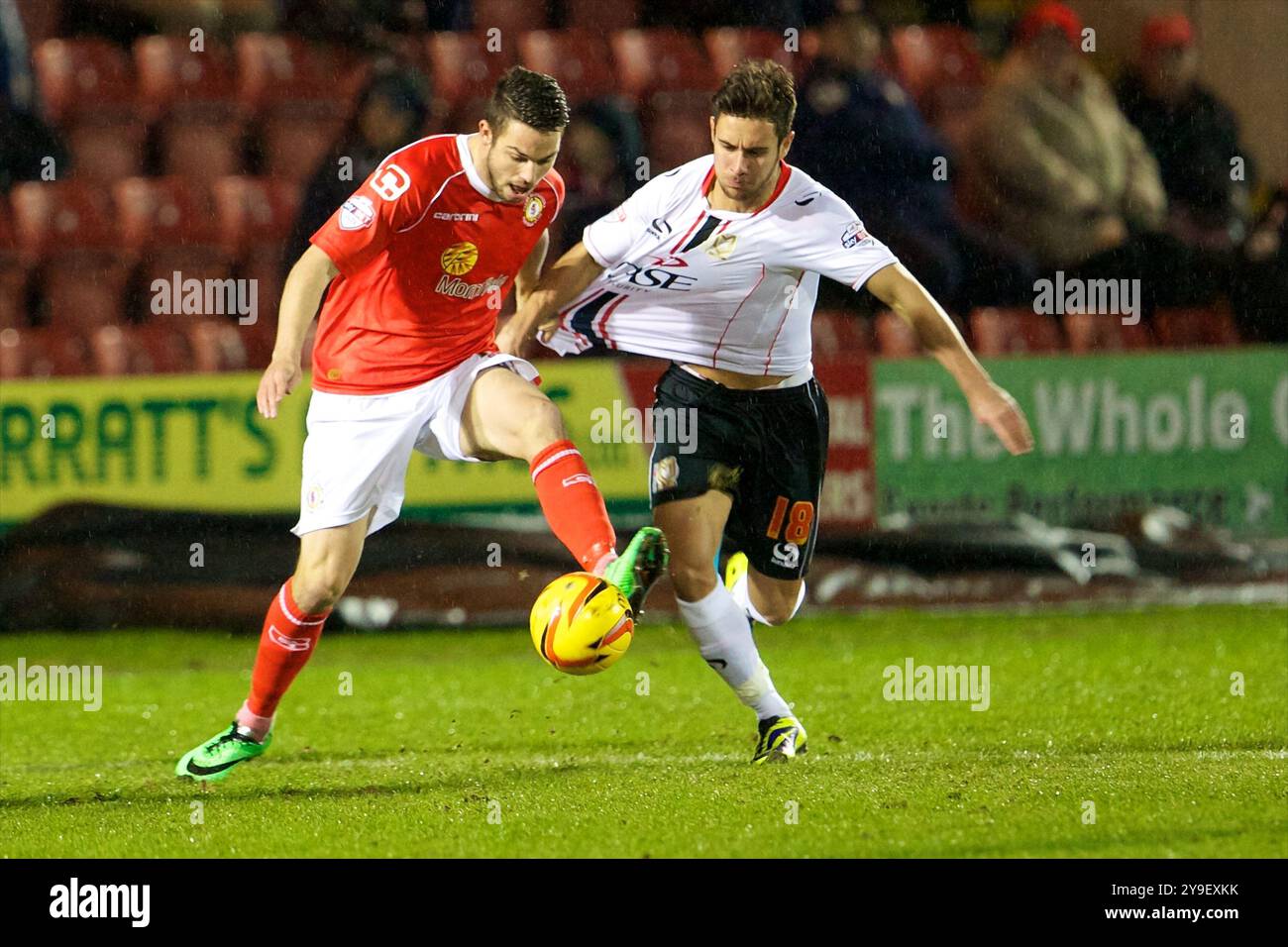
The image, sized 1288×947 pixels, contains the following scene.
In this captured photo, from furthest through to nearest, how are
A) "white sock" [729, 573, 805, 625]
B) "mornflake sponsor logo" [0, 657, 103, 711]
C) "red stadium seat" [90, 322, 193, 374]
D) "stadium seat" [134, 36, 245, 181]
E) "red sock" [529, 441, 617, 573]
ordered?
"stadium seat" [134, 36, 245, 181], "red stadium seat" [90, 322, 193, 374], "mornflake sponsor logo" [0, 657, 103, 711], "white sock" [729, 573, 805, 625], "red sock" [529, 441, 617, 573]

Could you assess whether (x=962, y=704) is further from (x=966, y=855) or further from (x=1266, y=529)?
(x=1266, y=529)

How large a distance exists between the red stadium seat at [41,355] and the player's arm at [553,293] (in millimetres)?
4288

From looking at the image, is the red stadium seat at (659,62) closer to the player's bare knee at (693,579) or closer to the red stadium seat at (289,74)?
the red stadium seat at (289,74)

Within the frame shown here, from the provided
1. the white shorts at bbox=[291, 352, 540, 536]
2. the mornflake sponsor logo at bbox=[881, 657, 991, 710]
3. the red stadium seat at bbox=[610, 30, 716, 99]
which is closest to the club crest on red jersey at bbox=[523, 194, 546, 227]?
the white shorts at bbox=[291, 352, 540, 536]

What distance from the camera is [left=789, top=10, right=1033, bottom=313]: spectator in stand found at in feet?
32.1

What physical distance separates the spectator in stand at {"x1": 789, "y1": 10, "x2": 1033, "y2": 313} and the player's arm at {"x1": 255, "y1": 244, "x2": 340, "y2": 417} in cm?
522

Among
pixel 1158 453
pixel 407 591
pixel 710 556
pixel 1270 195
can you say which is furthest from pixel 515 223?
pixel 1270 195

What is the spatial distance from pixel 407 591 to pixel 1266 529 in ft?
14.6

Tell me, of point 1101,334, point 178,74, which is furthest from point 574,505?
point 178,74

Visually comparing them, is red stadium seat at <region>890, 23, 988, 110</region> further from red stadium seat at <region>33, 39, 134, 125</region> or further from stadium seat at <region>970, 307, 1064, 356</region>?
red stadium seat at <region>33, 39, 134, 125</region>

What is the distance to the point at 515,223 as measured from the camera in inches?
209

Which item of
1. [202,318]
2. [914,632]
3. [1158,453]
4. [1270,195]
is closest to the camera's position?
[914,632]

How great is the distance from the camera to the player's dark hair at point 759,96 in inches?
193

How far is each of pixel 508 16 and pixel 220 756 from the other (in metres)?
7.07
